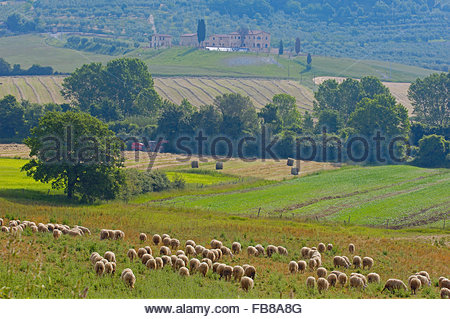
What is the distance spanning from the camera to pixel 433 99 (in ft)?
534

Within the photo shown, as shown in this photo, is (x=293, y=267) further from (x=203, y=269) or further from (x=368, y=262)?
(x=203, y=269)

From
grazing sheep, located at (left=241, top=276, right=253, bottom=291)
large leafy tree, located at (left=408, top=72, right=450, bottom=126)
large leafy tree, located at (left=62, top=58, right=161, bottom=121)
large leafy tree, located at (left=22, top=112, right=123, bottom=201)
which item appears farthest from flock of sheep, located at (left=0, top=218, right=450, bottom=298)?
large leafy tree, located at (left=408, top=72, right=450, bottom=126)

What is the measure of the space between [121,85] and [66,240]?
128 metres

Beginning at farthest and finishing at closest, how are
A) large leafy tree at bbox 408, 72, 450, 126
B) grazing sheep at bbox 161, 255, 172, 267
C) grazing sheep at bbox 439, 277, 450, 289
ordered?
large leafy tree at bbox 408, 72, 450, 126 < grazing sheep at bbox 161, 255, 172, 267 < grazing sheep at bbox 439, 277, 450, 289

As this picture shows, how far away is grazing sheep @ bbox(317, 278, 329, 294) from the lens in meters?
29.1

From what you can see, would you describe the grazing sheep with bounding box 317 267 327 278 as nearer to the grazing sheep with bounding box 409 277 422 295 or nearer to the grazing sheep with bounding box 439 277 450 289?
the grazing sheep with bounding box 409 277 422 295

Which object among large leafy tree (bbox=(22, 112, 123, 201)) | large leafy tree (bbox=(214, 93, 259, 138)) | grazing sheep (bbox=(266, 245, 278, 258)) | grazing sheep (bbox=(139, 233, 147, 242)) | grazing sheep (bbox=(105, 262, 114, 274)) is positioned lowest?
grazing sheep (bbox=(266, 245, 278, 258))

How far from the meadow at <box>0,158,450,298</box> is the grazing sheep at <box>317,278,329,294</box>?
53cm

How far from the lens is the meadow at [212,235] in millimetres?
26938

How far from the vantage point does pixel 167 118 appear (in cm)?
12962

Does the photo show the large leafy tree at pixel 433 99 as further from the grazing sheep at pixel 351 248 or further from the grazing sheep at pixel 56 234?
the grazing sheep at pixel 56 234

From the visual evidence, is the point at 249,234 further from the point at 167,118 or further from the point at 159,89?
the point at 159,89

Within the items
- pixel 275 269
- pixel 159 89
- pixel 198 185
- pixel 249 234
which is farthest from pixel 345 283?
pixel 159 89

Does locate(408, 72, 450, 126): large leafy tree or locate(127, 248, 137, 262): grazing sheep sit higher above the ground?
locate(408, 72, 450, 126): large leafy tree
